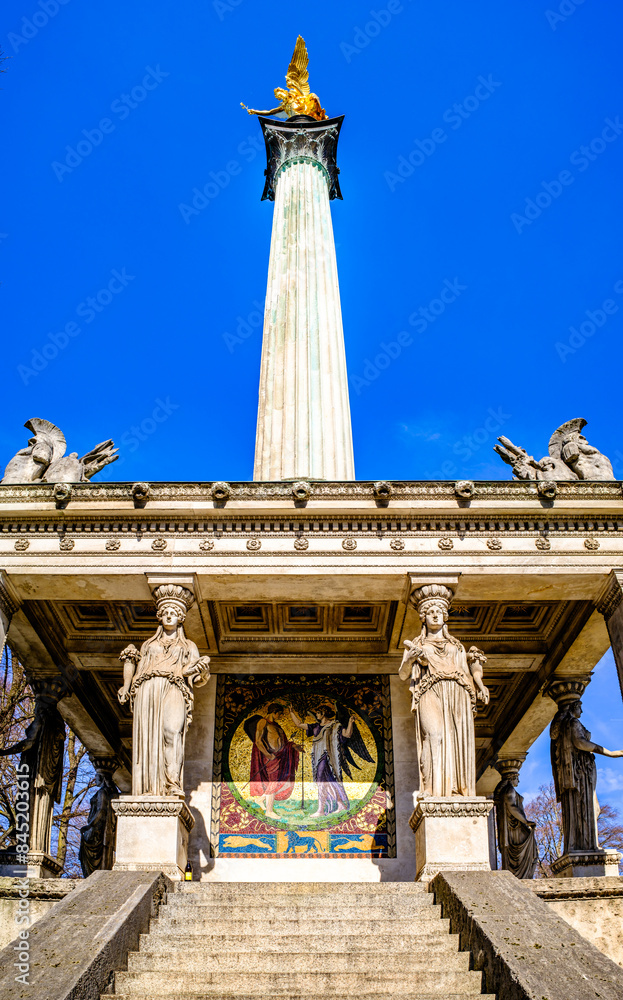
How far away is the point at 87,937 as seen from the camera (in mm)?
8312

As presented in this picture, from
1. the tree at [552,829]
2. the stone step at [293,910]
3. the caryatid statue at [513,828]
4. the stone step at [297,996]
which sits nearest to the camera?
the stone step at [297,996]

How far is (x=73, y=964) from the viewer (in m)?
7.71

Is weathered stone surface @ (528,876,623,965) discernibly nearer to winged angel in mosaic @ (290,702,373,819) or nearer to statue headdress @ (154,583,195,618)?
winged angel in mosaic @ (290,702,373,819)

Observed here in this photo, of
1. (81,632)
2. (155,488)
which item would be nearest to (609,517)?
(155,488)

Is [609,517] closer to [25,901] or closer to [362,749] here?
[362,749]

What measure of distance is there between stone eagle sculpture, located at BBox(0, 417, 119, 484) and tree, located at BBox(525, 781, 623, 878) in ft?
97.2

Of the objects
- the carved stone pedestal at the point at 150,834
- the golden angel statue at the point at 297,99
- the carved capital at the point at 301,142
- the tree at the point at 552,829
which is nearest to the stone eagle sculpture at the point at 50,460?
the carved stone pedestal at the point at 150,834

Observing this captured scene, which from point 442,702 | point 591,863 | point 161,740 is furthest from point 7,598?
point 591,863

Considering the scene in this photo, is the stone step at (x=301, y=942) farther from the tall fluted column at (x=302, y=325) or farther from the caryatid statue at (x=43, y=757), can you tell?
the tall fluted column at (x=302, y=325)

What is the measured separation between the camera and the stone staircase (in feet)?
27.5

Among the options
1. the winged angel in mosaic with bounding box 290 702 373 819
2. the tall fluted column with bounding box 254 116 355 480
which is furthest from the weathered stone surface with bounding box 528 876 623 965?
the tall fluted column with bounding box 254 116 355 480

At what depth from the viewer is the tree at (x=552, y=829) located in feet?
132

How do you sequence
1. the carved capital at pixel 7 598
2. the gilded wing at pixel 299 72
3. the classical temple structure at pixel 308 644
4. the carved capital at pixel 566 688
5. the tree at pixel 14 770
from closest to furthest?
1. the classical temple structure at pixel 308 644
2. the carved capital at pixel 7 598
3. the carved capital at pixel 566 688
4. the tree at pixel 14 770
5. the gilded wing at pixel 299 72

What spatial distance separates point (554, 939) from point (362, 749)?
8.23m
